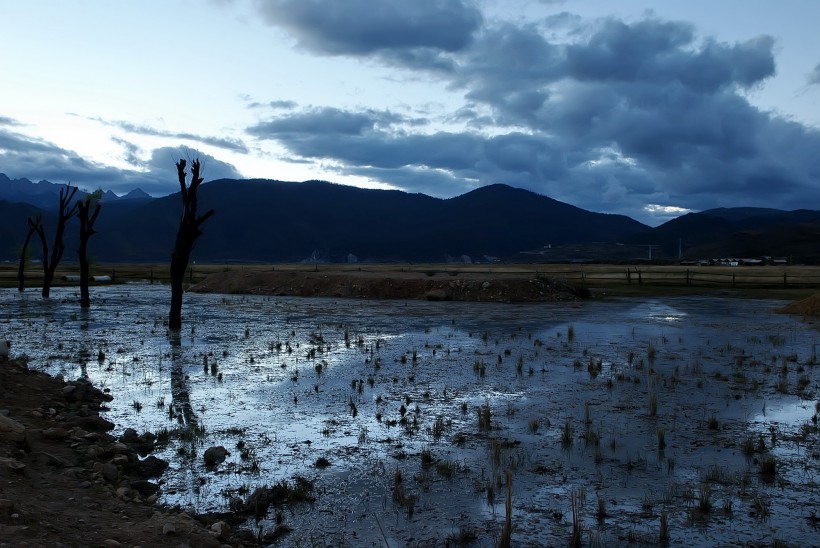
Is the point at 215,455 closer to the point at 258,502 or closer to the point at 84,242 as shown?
the point at 258,502

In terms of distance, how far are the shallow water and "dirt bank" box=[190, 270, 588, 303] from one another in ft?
69.0

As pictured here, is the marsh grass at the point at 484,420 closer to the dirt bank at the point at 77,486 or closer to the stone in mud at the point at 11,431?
the dirt bank at the point at 77,486

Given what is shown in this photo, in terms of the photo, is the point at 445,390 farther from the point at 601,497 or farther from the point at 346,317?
the point at 346,317


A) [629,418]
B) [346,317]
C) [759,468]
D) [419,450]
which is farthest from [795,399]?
[346,317]

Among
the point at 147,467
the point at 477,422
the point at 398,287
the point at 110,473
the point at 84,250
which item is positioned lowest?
the point at 477,422

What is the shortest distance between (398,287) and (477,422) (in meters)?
39.2

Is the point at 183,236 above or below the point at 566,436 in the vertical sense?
above

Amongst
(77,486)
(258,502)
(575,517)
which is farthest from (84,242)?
(575,517)

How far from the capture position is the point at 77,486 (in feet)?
24.8

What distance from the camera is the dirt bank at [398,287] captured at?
4681cm

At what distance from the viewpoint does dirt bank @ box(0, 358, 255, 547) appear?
A: 19.9 ft

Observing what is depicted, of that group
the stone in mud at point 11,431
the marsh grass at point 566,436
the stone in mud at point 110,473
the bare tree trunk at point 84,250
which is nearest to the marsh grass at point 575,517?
the marsh grass at point 566,436

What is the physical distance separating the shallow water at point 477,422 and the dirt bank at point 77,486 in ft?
1.91

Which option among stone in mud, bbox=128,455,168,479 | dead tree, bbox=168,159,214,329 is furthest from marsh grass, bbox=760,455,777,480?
dead tree, bbox=168,159,214,329
